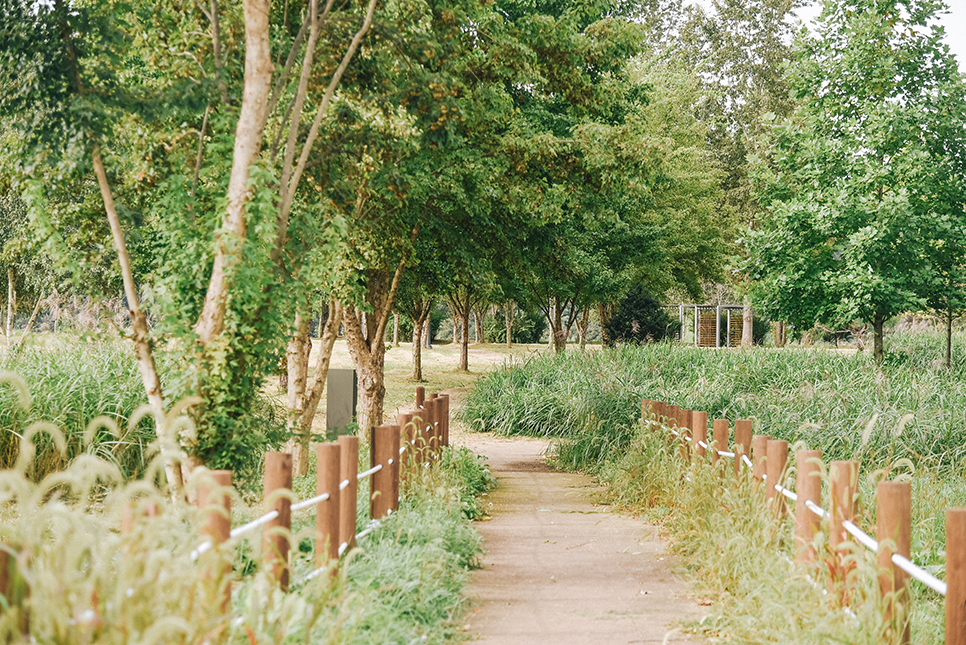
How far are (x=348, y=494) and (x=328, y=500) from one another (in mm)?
443

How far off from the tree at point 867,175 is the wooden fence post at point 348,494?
35.5 feet

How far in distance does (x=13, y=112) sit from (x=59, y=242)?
108cm

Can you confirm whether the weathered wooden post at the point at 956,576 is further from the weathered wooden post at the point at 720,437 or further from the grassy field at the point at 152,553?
the weathered wooden post at the point at 720,437

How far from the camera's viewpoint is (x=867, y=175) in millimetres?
13641

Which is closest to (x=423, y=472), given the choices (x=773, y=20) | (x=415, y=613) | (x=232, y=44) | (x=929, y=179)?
(x=415, y=613)

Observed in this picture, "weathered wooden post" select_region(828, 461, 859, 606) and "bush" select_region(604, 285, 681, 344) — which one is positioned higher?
"bush" select_region(604, 285, 681, 344)

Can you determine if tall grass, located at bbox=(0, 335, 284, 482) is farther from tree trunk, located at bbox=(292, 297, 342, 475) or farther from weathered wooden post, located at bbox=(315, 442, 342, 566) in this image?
weathered wooden post, located at bbox=(315, 442, 342, 566)

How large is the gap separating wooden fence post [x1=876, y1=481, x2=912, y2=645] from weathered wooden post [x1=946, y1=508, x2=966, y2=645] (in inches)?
11.3

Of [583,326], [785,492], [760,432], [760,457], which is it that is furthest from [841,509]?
[583,326]

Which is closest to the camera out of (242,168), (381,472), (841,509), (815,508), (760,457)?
(841,509)

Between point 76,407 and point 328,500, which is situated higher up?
point 76,407

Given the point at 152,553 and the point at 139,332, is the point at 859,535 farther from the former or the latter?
the point at 139,332

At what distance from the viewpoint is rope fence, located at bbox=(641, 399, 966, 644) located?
3.00 metres

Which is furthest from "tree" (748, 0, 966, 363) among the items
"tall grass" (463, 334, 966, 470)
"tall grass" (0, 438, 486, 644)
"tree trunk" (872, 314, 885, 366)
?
"tall grass" (0, 438, 486, 644)
